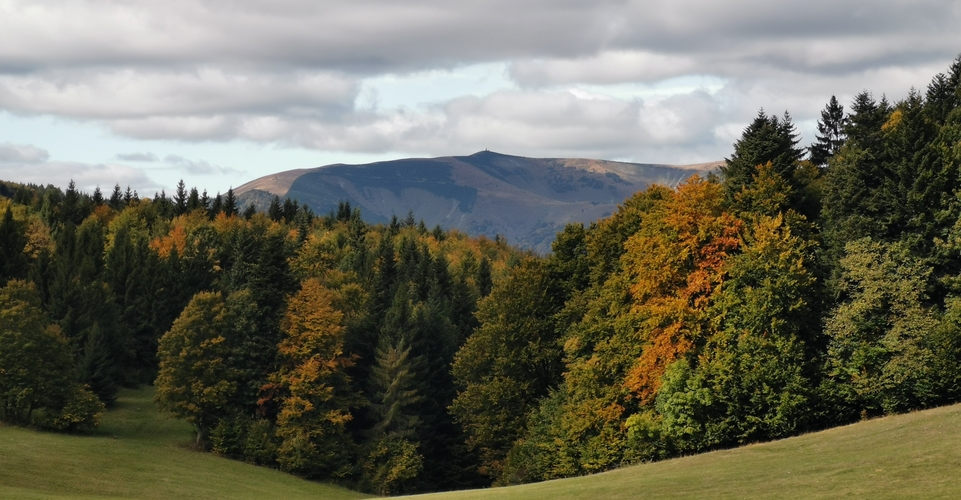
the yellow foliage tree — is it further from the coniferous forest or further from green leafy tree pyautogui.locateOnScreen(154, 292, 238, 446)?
green leafy tree pyautogui.locateOnScreen(154, 292, 238, 446)

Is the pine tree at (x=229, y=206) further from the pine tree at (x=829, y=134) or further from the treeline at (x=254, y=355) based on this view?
the pine tree at (x=829, y=134)

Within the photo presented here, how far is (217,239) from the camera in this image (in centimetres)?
12912

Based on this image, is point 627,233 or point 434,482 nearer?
point 627,233

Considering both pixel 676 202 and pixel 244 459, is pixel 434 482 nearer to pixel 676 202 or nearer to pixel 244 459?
pixel 244 459

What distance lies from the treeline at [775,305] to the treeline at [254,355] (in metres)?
20.7

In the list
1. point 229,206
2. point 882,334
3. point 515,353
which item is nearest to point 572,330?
point 515,353

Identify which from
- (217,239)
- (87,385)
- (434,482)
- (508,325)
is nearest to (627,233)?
(508,325)

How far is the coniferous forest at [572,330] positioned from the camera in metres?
54.5

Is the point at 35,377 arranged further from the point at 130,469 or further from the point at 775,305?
the point at 775,305

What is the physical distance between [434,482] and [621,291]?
31.3m

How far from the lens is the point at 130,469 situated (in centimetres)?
6388

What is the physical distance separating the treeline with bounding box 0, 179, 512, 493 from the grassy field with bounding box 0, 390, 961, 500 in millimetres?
3515

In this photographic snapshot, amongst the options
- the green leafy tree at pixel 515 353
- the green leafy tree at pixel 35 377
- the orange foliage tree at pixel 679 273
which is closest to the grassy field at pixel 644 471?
the green leafy tree at pixel 35 377

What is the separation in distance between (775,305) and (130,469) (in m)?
41.4
